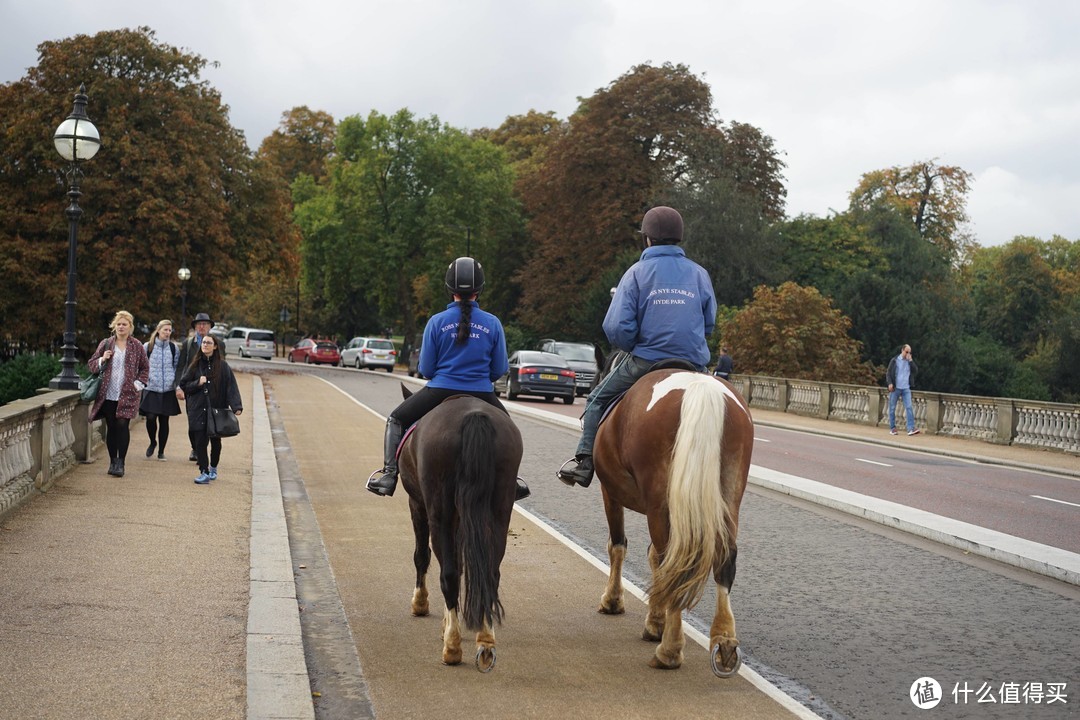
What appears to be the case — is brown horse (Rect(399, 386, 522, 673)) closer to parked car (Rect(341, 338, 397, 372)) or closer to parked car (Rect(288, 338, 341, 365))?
parked car (Rect(341, 338, 397, 372))

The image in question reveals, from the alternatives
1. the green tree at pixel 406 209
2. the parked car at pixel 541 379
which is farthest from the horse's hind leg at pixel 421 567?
the green tree at pixel 406 209

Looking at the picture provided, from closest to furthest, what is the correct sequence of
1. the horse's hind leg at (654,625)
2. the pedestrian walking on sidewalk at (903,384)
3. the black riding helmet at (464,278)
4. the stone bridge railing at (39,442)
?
the horse's hind leg at (654,625) → the black riding helmet at (464,278) → the stone bridge railing at (39,442) → the pedestrian walking on sidewalk at (903,384)

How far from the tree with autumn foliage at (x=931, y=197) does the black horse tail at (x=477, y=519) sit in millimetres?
71487

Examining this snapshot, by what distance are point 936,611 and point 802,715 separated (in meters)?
2.79

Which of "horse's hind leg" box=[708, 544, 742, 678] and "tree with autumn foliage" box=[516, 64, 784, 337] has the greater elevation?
"tree with autumn foliage" box=[516, 64, 784, 337]

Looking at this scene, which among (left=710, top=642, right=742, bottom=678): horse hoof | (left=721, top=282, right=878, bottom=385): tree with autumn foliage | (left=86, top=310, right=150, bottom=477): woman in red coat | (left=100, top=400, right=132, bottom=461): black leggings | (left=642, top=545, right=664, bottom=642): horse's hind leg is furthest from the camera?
(left=721, top=282, right=878, bottom=385): tree with autumn foliage

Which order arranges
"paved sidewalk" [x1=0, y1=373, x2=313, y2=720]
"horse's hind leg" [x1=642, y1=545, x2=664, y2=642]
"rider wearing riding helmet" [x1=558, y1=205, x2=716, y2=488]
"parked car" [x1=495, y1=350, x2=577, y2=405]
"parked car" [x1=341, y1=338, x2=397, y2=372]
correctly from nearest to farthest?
"paved sidewalk" [x1=0, y1=373, x2=313, y2=720]
"horse's hind leg" [x1=642, y1=545, x2=664, y2=642]
"rider wearing riding helmet" [x1=558, y1=205, x2=716, y2=488]
"parked car" [x1=495, y1=350, x2=577, y2=405]
"parked car" [x1=341, y1=338, x2=397, y2=372]

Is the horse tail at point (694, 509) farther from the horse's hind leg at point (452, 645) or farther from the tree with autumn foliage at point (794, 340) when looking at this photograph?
the tree with autumn foliage at point (794, 340)

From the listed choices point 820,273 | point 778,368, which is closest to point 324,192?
point 820,273

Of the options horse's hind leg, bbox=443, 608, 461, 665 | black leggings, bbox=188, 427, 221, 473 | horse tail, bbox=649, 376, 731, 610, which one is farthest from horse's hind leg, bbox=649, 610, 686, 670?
black leggings, bbox=188, 427, 221, 473

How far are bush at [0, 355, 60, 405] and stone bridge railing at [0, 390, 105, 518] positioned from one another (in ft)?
24.3

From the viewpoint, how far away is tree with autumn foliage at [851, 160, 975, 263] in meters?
74.6

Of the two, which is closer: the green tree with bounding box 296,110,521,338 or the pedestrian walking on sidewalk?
the pedestrian walking on sidewalk

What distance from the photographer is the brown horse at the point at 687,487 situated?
5.74m
